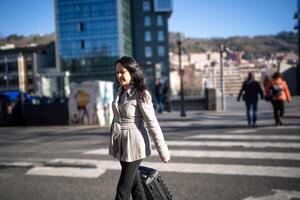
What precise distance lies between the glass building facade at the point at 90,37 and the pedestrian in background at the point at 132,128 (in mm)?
71504

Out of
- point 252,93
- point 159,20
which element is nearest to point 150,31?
point 159,20

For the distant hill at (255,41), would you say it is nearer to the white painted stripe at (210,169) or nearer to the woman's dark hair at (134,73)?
the white painted stripe at (210,169)

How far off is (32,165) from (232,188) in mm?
4154

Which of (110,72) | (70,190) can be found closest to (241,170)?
(70,190)

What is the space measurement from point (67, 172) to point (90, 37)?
72612 mm

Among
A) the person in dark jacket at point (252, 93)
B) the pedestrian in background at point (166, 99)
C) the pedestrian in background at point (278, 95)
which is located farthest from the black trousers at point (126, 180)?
the pedestrian in background at point (166, 99)

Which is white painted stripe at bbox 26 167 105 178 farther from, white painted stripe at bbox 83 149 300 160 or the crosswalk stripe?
the crosswalk stripe

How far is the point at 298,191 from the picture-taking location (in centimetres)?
473

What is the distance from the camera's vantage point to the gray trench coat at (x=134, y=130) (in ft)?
11.9

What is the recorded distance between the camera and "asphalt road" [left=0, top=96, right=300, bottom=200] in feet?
16.4

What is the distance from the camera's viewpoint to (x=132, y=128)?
12.0 ft

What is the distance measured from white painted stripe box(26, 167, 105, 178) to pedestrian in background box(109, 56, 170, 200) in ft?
8.06

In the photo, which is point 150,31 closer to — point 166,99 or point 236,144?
point 166,99

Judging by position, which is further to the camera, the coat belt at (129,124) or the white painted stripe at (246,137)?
the white painted stripe at (246,137)
